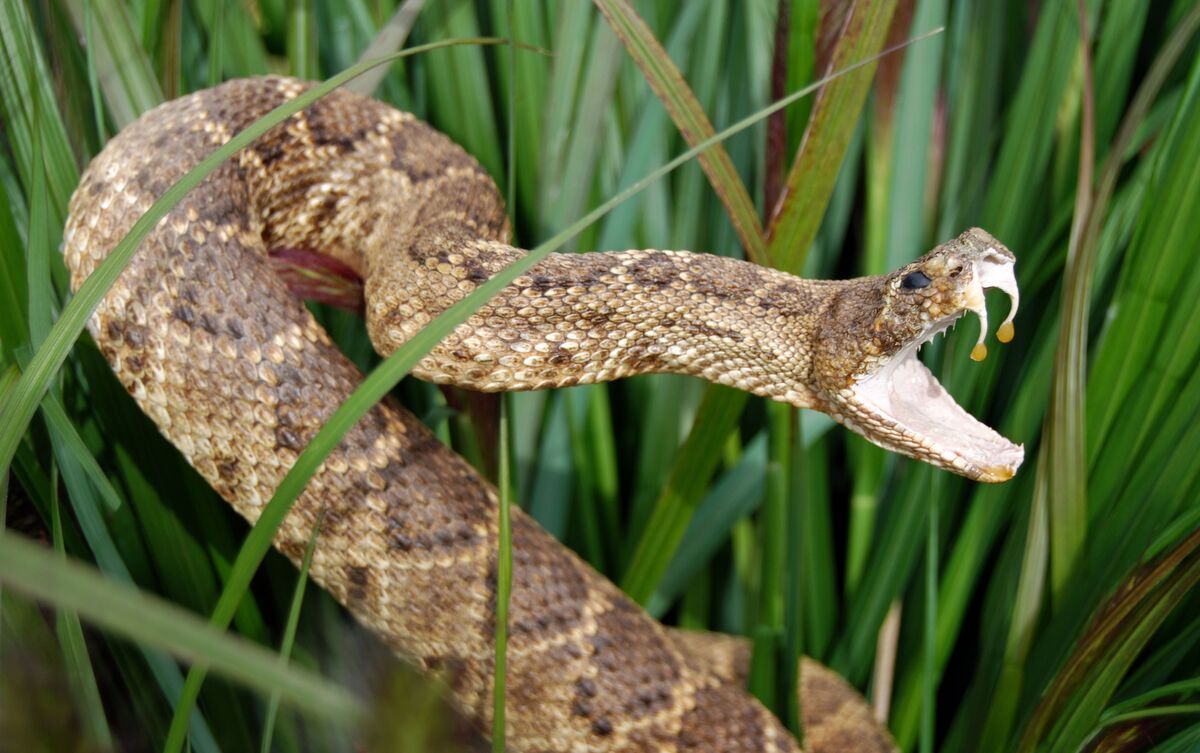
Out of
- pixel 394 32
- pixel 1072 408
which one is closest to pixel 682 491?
pixel 1072 408

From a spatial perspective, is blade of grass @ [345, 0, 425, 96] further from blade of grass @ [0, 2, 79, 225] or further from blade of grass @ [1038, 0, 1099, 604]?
blade of grass @ [1038, 0, 1099, 604]

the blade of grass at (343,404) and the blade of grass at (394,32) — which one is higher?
the blade of grass at (394,32)

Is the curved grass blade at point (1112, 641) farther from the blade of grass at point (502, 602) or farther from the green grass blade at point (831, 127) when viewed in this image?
the blade of grass at point (502, 602)

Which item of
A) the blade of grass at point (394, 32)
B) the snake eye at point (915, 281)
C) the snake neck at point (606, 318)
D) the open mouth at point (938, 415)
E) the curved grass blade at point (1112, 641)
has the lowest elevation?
the curved grass blade at point (1112, 641)

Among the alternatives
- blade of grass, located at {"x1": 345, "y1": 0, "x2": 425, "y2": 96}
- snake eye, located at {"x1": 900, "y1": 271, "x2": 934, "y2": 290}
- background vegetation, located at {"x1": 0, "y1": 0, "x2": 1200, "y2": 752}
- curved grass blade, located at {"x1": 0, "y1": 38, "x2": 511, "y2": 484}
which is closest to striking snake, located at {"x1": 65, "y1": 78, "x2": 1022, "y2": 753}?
snake eye, located at {"x1": 900, "y1": 271, "x2": 934, "y2": 290}

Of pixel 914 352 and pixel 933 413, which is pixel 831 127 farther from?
pixel 933 413

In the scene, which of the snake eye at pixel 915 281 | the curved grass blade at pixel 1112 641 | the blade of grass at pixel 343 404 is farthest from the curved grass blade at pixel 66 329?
the curved grass blade at pixel 1112 641
